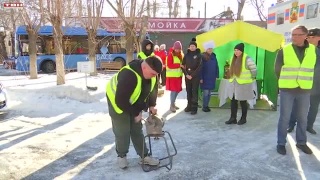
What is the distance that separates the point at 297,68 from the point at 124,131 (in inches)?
96.4

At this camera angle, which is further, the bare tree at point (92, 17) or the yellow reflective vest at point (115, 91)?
the bare tree at point (92, 17)

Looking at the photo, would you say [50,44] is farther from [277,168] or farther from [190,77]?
[277,168]

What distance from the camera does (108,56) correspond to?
20828 mm

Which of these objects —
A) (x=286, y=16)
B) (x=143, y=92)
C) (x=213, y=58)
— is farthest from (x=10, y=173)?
(x=286, y=16)

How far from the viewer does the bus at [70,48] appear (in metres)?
18.6

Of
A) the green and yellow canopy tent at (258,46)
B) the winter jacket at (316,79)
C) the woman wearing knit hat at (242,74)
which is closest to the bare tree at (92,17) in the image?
the green and yellow canopy tent at (258,46)

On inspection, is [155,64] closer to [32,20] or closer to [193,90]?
[193,90]

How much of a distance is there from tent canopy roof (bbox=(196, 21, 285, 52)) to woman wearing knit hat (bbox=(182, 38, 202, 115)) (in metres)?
0.69

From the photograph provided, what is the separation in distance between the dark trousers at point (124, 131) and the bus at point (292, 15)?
993 cm

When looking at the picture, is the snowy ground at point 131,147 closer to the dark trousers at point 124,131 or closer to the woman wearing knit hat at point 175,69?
the dark trousers at point 124,131

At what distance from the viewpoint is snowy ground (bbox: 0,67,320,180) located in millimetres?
3967

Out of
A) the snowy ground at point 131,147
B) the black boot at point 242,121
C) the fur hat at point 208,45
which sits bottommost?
the snowy ground at point 131,147

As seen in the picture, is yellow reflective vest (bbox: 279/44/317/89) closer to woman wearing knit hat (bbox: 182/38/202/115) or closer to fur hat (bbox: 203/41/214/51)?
woman wearing knit hat (bbox: 182/38/202/115)

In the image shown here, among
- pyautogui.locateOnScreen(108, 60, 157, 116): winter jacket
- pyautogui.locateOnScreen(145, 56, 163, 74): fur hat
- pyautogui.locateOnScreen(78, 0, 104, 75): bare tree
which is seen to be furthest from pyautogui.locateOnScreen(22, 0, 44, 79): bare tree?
pyautogui.locateOnScreen(145, 56, 163, 74): fur hat
